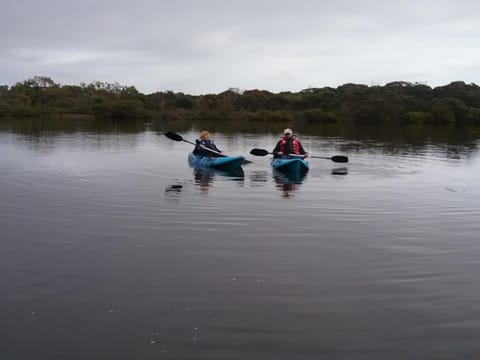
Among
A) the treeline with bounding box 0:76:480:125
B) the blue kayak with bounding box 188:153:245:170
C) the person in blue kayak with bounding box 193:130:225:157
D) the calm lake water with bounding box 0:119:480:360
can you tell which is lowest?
the calm lake water with bounding box 0:119:480:360

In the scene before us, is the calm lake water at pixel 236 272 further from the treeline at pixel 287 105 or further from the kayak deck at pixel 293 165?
the treeline at pixel 287 105

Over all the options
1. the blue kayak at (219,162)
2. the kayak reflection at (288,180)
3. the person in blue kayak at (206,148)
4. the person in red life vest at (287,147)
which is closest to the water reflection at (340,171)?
the person in red life vest at (287,147)

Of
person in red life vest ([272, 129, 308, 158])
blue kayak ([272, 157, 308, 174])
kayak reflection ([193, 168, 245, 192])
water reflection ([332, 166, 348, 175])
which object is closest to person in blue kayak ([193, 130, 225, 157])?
kayak reflection ([193, 168, 245, 192])

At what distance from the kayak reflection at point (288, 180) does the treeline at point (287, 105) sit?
196 feet

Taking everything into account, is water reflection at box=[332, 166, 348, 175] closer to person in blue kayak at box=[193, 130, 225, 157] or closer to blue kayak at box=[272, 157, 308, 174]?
blue kayak at box=[272, 157, 308, 174]

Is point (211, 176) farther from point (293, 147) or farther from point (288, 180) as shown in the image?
point (293, 147)

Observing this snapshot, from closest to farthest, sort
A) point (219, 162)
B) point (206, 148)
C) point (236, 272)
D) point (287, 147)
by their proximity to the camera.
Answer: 1. point (236, 272)
2. point (219, 162)
3. point (287, 147)
4. point (206, 148)

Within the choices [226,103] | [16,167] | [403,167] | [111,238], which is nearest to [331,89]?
[226,103]

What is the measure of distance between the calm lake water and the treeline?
2541 inches

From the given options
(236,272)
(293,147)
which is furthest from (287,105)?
(236,272)

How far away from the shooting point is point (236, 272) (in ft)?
22.2

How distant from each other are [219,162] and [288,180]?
2.91 m

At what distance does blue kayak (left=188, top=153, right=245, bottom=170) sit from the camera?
666 inches

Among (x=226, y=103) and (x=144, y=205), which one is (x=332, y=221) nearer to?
(x=144, y=205)
